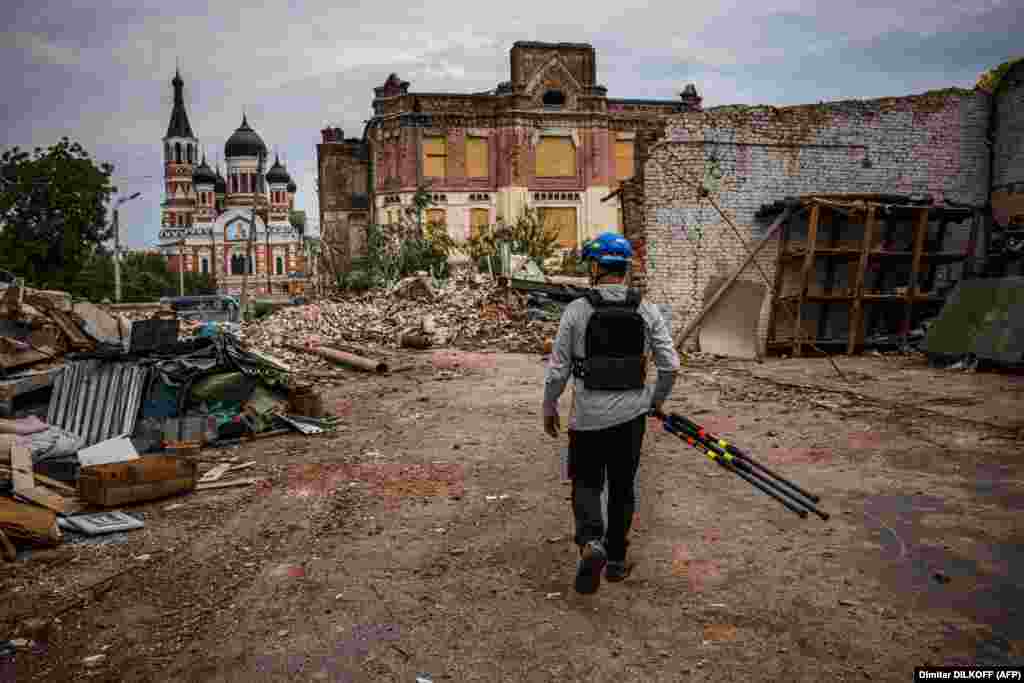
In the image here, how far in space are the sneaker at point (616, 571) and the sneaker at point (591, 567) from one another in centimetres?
20

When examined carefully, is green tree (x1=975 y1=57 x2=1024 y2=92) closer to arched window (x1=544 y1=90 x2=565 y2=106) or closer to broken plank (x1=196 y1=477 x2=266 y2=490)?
broken plank (x1=196 y1=477 x2=266 y2=490)

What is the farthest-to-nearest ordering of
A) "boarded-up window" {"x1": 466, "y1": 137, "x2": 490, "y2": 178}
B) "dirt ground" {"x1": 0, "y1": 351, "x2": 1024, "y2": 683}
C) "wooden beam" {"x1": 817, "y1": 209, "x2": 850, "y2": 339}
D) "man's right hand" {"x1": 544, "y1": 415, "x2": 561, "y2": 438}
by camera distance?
1. "boarded-up window" {"x1": 466, "y1": 137, "x2": 490, "y2": 178}
2. "wooden beam" {"x1": 817, "y1": 209, "x2": 850, "y2": 339}
3. "man's right hand" {"x1": 544, "y1": 415, "x2": 561, "y2": 438}
4. "dirt ground" {"x1": 0, "y1": 351, "x2": 1024, "y2": 683}

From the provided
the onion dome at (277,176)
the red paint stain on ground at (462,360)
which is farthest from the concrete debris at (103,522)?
the onion dome at (277,176)

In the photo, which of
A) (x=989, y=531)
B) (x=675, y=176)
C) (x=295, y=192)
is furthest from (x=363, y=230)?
(x=295, y=192)

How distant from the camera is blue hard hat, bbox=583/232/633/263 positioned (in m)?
3.74

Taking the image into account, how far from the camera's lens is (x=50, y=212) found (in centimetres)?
3109

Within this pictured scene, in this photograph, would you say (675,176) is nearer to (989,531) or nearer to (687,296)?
(687,296)

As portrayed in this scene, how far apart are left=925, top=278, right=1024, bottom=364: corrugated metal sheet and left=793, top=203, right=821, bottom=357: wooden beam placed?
190 centimetres

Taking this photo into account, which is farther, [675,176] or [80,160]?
[80,160]

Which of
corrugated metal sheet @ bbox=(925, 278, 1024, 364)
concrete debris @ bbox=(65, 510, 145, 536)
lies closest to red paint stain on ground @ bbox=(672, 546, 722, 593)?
concrete debris @ bbox=(65, 510, 145, 536)

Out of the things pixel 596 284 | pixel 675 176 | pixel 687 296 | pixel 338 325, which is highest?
pixel 675 176

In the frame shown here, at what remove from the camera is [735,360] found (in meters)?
12.3

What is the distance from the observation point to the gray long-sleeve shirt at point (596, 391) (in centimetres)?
364

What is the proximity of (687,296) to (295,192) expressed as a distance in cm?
8996
